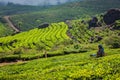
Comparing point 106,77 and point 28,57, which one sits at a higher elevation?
point 106,77

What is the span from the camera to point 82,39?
160 metres

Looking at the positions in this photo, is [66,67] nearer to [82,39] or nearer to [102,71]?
[102,71]

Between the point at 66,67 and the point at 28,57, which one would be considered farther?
the point at 28,57

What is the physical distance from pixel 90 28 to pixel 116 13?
1985cm

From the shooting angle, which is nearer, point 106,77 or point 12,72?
point 106,77

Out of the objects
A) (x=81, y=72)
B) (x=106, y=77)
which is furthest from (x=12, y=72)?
(x=106, y=77)

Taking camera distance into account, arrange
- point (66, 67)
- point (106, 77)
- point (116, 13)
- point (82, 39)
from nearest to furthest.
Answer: point (106, 77)
point (66, 67)
point (82, 39)
point (116, 13)

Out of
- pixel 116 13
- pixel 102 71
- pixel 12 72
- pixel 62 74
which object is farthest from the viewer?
pixel 116 13

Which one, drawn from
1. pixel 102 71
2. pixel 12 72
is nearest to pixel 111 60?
pixel 102 71

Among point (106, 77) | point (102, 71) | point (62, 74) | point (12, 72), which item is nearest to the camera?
point (106, 77)

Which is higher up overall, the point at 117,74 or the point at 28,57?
the point at 117,74

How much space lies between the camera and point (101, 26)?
19200cm

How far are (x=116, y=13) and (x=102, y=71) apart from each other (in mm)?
151366

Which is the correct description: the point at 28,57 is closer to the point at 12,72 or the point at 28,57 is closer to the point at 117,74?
the point at 12,72
